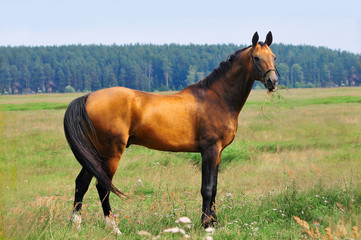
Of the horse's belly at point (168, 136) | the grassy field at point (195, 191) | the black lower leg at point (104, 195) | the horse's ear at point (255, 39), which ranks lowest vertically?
the grassy field at point (195, 191)

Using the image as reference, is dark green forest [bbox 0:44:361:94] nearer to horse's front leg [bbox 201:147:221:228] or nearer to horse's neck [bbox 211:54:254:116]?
horse's neck [bbox 211:54:254:116]

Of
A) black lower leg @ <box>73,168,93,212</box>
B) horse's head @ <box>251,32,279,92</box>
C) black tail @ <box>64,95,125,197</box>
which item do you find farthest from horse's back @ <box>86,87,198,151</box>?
horse's head @ <box>251,32,279,92</box>

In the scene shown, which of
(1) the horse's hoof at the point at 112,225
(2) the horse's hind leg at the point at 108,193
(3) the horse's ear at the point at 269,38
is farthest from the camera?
(3) the horse's ear at the point at 269,38

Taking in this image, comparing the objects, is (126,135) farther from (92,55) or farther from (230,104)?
(92,55)

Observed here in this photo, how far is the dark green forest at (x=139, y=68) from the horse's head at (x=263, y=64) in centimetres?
9859

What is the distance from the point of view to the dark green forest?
4291 inches

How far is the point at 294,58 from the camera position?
→ 123688mm

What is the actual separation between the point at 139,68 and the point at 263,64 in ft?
359

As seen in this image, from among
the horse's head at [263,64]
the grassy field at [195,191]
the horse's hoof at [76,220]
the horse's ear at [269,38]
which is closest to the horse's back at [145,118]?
the grassy field at [195,191]

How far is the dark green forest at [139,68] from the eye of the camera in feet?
358

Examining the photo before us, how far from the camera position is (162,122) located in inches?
224

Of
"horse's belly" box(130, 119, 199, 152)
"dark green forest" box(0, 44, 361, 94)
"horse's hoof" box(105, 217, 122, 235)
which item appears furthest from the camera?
"dark green forest" box(0, 44, 361, 94)

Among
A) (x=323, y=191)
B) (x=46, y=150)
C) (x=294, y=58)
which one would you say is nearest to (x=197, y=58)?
(x=294, y=58)

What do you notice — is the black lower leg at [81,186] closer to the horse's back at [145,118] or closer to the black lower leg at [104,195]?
the black lower leg at [104,195]
